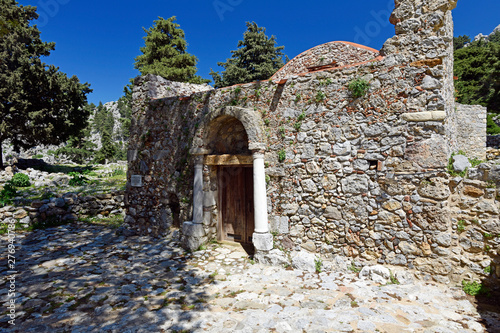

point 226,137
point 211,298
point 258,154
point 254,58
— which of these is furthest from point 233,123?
point 254,58

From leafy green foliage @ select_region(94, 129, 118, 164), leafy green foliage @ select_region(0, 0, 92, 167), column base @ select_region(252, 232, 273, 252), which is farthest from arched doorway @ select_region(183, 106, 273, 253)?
leafy green foliage @ select_region(94, 129, 118, 164)

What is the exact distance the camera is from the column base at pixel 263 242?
5.50 meters

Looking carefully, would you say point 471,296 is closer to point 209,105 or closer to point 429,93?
point 429,93

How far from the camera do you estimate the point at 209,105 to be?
6.73 metres

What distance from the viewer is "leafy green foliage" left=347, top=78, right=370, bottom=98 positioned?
4871 mm

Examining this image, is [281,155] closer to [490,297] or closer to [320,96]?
[320,96]

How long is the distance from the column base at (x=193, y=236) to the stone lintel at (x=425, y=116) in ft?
17.3

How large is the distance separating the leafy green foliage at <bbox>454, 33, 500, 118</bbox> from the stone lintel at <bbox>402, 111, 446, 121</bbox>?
76.6 feet

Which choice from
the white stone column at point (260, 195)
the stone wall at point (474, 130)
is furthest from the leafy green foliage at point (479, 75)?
the white stone column at point (260, 195)

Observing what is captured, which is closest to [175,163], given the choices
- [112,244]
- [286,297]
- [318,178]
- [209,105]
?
[209,105]

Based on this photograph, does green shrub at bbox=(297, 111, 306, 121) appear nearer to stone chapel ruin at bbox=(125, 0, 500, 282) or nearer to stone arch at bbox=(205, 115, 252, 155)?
stone chapel ruin at bbox=(125, 0, 500, 282)

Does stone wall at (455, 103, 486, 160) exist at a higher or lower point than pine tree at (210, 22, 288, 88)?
lower

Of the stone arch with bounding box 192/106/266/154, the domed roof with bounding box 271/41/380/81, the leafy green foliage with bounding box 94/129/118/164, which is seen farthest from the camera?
the leafy green foliage with bounding box 94/129/118/164

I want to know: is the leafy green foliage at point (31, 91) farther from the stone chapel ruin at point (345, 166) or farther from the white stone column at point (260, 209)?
the white stone column at point (260, 209)
